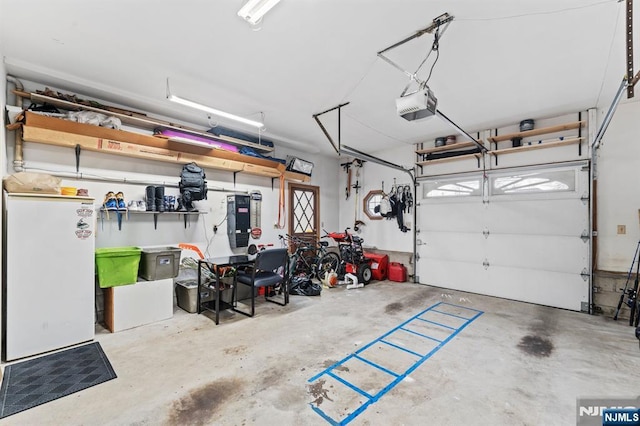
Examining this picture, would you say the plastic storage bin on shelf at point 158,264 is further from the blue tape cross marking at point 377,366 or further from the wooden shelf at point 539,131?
the wooden shelf at point 539,131

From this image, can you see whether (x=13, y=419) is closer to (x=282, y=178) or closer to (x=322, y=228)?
(x=282, y=178)

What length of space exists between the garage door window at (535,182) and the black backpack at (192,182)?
5425mm

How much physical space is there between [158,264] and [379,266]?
457cm

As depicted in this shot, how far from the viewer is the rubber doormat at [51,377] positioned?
218 cm

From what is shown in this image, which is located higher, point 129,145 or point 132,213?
point 129,145

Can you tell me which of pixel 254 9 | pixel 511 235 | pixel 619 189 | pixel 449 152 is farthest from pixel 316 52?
pixel 619 189

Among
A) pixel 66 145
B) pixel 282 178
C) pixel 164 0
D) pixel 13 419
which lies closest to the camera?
pixel 13 419

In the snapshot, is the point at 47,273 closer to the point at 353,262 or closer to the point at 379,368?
the point at 379,368

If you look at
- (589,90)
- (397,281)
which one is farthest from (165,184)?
(589,90)

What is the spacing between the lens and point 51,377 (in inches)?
97.1

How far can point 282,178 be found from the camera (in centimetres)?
618

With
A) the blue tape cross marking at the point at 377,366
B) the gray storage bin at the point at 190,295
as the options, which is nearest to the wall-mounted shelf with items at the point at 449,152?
the blue tape cross marking at the point at 377,366

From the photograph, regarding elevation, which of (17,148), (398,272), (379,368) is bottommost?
(379,368)

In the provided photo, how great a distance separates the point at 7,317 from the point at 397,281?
6.14 metres
